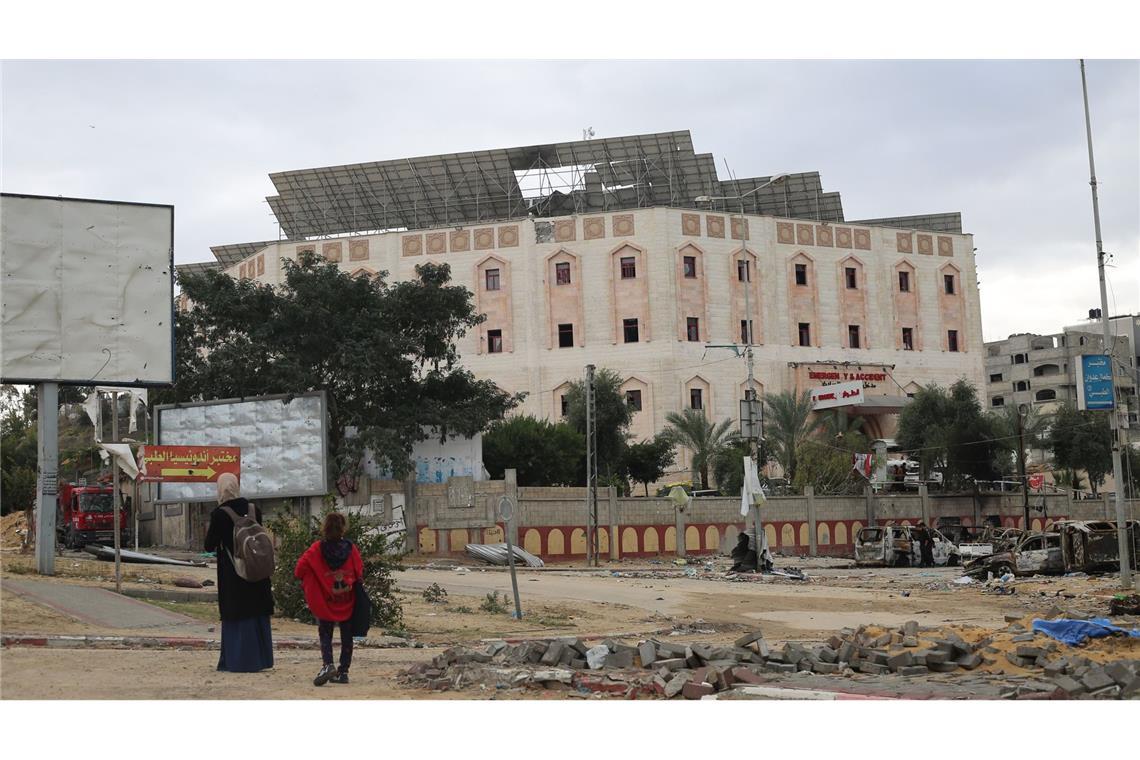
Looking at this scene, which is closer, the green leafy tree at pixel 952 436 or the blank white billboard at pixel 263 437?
the blank white billboard at pixel 263 437

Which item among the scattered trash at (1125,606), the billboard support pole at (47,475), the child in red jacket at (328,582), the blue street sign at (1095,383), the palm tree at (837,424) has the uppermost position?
the palm tree at (837,424)

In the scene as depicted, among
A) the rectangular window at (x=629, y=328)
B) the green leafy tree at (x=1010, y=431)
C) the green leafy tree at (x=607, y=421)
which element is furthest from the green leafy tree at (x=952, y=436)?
the rectangular window at (x=629, y=328)

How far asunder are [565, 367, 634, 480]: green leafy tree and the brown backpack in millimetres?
46588

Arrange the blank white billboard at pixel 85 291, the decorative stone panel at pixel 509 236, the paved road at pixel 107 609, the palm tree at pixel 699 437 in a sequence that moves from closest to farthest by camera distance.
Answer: the paved road at pixel 107 609 < the blank white billboard at pixel 85 291 < the palm tree at pixel 699 437 < the decorative stone panel at pixel 509 236

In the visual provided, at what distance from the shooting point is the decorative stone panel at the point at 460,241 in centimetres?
7119

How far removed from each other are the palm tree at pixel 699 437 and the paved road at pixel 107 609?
43.9 m

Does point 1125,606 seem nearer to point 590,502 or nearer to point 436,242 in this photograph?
point 590,502

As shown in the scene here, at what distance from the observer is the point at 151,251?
20531 mm

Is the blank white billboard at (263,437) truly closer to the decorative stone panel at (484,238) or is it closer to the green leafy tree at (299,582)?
the green leafy tree at (299,582)

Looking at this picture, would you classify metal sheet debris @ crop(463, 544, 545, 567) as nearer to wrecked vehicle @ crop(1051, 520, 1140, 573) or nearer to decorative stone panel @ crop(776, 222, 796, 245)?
wrecked vehicle @ crop(1051, 520, 1140, 573)

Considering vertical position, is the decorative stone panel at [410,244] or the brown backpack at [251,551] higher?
the decorative stone panel at [410,244]

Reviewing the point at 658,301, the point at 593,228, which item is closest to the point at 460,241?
the point at 593,228

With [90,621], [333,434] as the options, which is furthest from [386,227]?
[90,621]

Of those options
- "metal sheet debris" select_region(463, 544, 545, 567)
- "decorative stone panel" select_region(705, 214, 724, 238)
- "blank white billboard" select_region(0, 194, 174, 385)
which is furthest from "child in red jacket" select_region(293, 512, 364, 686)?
"decorative stone panel" select_region(705, 214, 724, 238)
